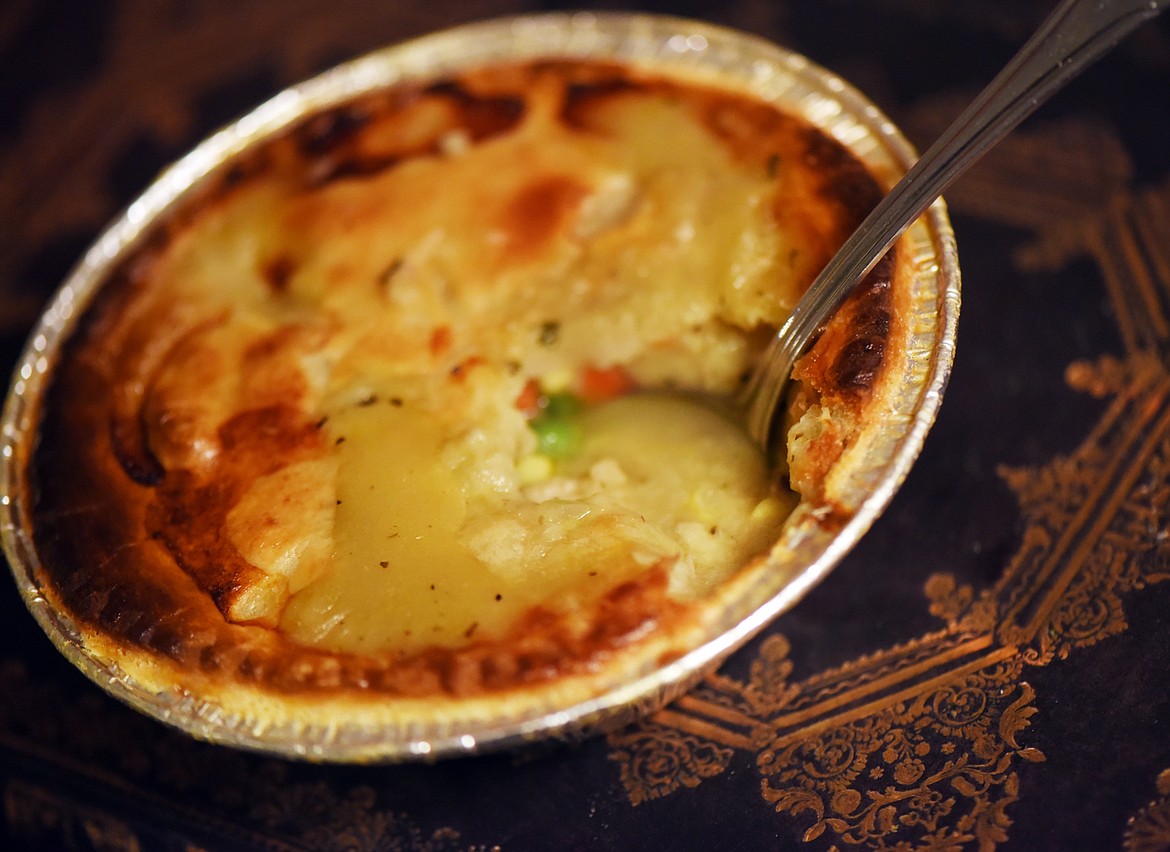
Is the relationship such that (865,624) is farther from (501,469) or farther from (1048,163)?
(1048,163)

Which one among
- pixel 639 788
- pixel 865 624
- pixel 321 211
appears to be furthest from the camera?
pixel 321 211

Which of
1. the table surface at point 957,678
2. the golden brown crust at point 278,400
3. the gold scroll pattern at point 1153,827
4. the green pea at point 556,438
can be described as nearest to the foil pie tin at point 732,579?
the golden brown crust at point 278,400

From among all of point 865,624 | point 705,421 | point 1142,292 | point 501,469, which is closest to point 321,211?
point 501,469

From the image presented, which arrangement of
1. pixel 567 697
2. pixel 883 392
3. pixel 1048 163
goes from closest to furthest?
1. pixel 567 697
2. pixel 883 392
3. pixel 1048 163

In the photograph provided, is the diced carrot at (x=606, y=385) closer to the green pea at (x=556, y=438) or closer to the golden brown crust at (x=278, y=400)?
the green pea at (x=556, y=438)

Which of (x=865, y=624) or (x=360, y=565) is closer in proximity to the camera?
(x=360, y=565)

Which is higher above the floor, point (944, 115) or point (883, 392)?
point (944, 115)

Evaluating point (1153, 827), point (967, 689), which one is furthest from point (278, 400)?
point (1153, 827)
